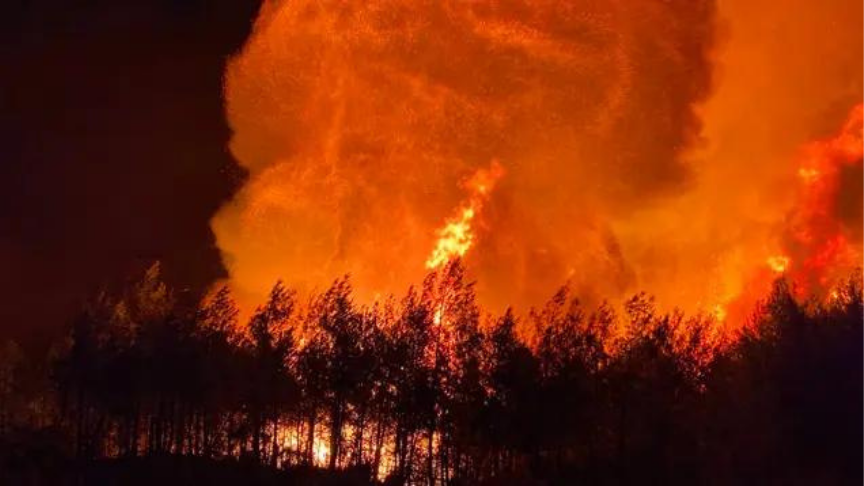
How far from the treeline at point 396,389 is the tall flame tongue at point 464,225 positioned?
64.3 ft

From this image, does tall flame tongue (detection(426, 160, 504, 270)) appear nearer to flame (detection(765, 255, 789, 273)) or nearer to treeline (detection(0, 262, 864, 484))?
treeline (detection(0, 262, 864, 484))

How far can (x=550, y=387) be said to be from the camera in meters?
41.1

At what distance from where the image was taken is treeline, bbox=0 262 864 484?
40469mm

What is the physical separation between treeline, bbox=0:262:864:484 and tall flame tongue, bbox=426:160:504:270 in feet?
64.3

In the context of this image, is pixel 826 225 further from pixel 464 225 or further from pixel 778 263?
pixel 464 225

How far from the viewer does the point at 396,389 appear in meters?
43.6

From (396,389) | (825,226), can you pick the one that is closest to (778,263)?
(825,226)

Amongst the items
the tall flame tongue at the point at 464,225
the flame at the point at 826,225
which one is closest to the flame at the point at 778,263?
the flame at the point at 826,225

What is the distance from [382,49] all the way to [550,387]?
124 ft

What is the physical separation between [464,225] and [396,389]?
28340mm

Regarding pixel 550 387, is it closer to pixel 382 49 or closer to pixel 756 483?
pixel 756 483

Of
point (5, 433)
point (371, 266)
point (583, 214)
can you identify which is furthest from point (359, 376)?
point (583, 214)

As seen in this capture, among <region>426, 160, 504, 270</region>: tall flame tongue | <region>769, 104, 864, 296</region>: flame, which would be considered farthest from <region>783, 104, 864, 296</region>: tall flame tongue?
<region>426, 160, 504, 270</region>: tall flame tongue

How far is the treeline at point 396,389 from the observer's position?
40469mm
